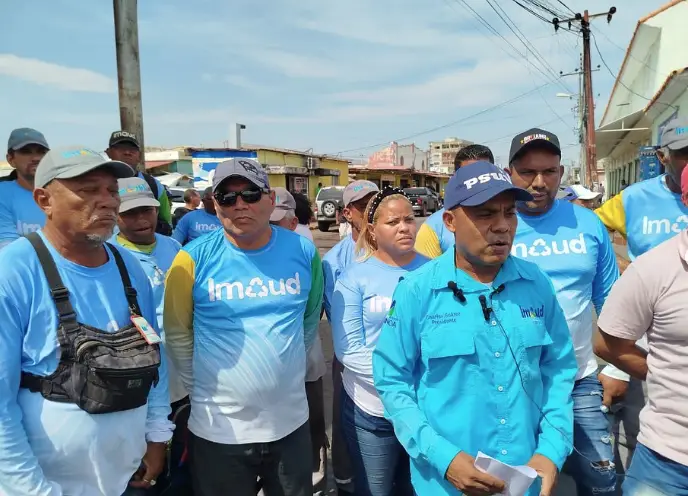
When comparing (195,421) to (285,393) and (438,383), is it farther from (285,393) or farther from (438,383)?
(438,383)

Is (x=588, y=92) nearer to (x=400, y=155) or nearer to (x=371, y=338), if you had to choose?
(x=371, y=338)

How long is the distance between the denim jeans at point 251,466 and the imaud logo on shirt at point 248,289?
696 millimetres

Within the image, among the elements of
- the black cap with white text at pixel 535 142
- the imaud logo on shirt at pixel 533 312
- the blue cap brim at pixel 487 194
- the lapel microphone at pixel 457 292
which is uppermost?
the black cap with white text at pixel 535 142

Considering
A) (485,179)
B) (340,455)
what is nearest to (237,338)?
(340,455)

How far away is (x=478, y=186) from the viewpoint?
5.80 ft

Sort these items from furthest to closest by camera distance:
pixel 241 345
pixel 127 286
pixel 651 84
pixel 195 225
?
pixel 651 84 → pixel 195 225 → pixel 241 345 → pixel 127 286

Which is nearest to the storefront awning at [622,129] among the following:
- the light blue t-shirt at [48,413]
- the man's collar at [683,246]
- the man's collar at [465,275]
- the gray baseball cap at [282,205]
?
the gray baseball cap at [282,205]

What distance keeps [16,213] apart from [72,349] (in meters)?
2.26

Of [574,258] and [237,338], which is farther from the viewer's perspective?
[574,258]

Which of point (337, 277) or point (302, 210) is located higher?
point (302, 210)

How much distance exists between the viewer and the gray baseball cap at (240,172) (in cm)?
A: 236

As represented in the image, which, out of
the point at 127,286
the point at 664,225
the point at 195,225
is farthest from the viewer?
the point at 195,225

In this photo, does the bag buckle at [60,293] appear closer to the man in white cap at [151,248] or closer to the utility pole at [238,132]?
the man in white cap at [151,248]

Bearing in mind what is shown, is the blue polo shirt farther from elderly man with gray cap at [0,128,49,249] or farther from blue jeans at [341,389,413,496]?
elderly man with gray cap at [0,128,49,249]
